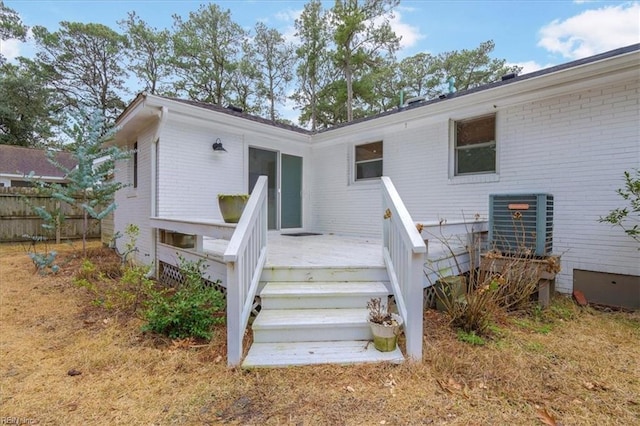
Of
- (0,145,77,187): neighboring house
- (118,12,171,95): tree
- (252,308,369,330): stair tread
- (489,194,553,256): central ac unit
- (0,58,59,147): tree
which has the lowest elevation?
(252,308,369,330): stair tread

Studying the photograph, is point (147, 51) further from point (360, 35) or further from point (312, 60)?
point (360, 35)

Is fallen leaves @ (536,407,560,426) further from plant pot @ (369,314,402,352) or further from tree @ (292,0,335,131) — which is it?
tree @ (292,0,335,131)

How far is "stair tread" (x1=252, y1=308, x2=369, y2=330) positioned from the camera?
2830 millimetres

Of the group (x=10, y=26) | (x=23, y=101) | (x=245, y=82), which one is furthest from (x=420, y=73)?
(x=10, y=26)

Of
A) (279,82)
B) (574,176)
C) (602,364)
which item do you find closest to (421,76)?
(279,82)

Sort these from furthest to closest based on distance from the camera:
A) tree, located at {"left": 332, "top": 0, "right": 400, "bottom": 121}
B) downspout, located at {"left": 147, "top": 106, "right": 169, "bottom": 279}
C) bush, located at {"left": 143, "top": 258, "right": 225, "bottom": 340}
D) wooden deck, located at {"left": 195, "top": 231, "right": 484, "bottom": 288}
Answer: tree, located at {"left": 332, "top": 0, "right": 400, "bottom": 121} < downspout, located at {"left": 147, "top": 106, "right": 169, "bottom": 279} < wooden deck, located at {"left": 195, "top": 231, "right": 484, "bottom": 288} < bush, located at {"left": 143, "top": 258, "right": 225, "bottom": 340}

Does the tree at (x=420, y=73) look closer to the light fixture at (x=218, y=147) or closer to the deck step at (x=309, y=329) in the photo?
the light fixture at (x=218, y=147)

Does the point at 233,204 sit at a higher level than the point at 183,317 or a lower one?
higher

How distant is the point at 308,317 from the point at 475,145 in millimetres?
4409

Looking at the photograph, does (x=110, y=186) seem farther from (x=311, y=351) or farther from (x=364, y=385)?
(x=364, y=385)

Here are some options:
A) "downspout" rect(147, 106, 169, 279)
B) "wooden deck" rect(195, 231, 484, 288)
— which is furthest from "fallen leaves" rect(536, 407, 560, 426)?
"downspout" rect(147, 106, 169, 279)

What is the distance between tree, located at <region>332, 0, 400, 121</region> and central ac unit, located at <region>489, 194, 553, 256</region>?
1220cm

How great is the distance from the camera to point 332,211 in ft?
24.7

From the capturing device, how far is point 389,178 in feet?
14.3
